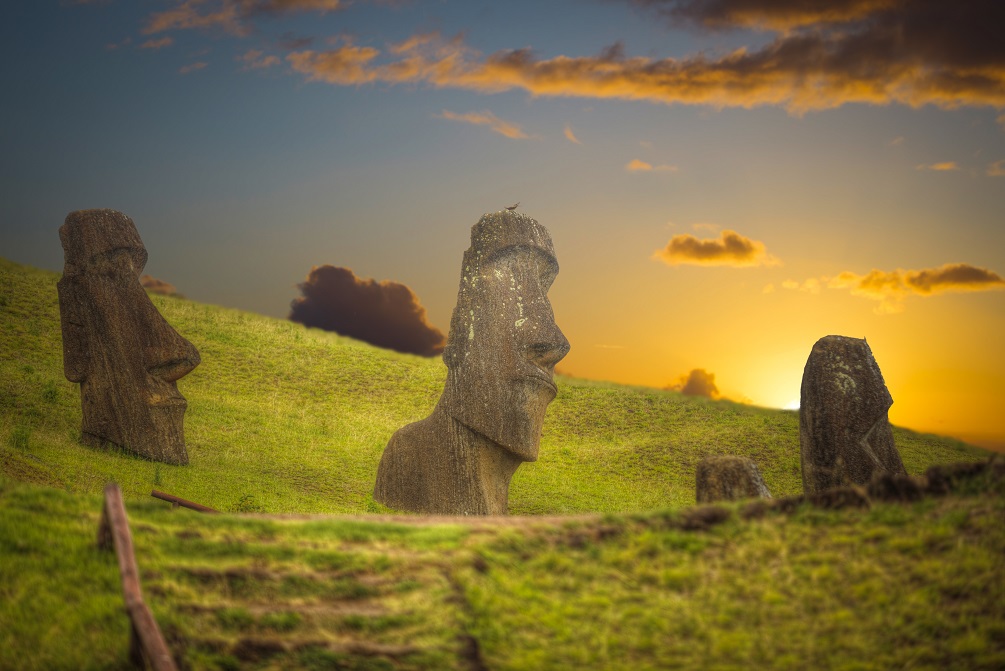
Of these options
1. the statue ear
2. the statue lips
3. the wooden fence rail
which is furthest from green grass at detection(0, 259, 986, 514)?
the wooden fence rail

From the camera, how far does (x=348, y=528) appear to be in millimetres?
9148

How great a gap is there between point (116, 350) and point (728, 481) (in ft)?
45.0

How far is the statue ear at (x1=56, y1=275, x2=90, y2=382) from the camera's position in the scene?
19.5 metres

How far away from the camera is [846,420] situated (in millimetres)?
14242

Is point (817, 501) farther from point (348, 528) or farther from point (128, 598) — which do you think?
point (128, 598)

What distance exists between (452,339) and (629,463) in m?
10.7

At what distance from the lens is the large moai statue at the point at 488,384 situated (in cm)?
1577

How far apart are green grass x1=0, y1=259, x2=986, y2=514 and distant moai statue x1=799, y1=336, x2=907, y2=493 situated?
6903 millimetres

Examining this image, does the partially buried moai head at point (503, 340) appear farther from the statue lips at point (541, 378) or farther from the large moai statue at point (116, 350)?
the large moai statue at point (116, 350)

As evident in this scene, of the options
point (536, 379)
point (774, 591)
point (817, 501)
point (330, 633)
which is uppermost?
point (536, 379)

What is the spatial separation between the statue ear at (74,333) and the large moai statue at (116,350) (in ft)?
0.07

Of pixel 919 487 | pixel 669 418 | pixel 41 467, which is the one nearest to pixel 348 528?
pixel 919 487

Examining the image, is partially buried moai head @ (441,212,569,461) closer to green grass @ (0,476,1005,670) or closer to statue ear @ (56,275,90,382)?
green grass @ (0,476,1005,670)

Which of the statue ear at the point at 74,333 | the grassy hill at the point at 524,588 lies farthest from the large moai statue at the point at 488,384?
the statue ear at the point at 74,333
